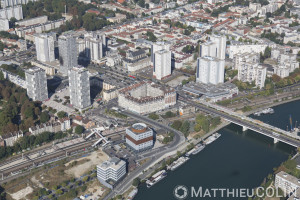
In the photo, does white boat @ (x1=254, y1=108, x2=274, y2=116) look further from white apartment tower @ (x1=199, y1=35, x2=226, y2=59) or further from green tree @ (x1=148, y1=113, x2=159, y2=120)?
white apartment tower @ (x1=199, y1=35, x2=226, y2=59)

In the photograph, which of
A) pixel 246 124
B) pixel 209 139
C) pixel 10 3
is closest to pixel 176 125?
pixel 209 139

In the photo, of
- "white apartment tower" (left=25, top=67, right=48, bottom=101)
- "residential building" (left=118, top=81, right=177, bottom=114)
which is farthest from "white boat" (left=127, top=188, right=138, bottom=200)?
"white apartment tower" (left=25, top=67, right=48, bottom=101)

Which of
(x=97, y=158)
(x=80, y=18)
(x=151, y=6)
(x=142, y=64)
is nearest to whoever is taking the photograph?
(x=97, y=158)

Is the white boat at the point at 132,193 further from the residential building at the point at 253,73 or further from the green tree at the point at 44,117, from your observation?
the residential building at the point at 253,73

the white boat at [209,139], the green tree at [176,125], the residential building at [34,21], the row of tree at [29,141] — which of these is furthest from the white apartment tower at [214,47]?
the residential building at [34,21]

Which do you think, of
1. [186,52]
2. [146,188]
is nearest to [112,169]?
[146,188]

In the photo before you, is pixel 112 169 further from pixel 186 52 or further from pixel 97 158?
pixel 186 52

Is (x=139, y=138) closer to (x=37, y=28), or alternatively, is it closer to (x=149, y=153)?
(x=149, y=153)
